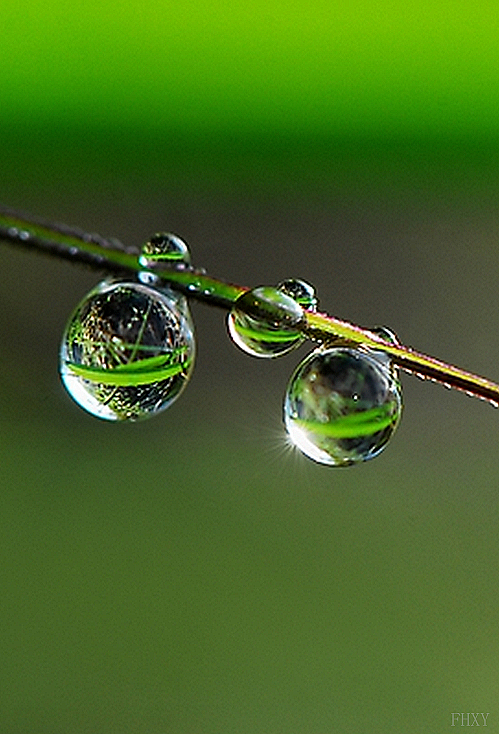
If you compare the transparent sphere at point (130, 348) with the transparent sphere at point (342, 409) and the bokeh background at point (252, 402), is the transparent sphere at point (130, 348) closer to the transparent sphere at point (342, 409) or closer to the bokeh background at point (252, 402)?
the transparent sphere at point (342, 409)

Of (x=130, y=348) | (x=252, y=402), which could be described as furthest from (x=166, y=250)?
(x=252, y=402)

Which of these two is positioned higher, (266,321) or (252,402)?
(252,402)

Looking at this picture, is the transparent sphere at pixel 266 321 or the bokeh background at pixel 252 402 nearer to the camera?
the transparent sphere at pixel 266 321

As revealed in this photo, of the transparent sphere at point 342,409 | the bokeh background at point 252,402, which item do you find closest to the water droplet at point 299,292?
the transparent sphere at point 342,409

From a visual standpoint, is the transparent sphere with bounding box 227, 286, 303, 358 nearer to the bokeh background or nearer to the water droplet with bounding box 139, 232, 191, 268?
the water droplet with bounding box 139, 232, 191, 268

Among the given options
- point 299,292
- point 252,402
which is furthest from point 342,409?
point 252,402

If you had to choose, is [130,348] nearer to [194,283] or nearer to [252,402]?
[194,283]

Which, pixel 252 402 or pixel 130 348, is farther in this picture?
pixel 252 402
